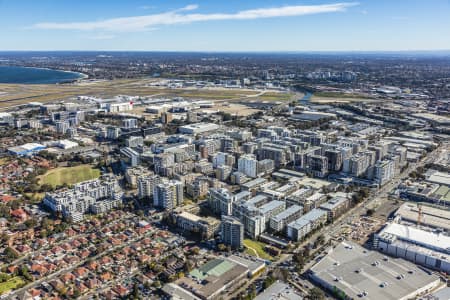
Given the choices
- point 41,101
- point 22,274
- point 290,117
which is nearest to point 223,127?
point 290,117

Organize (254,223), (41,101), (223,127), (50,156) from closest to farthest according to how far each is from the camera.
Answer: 1. (254,223)
2. (50,156)
3. (223,127)
4. (41,101)

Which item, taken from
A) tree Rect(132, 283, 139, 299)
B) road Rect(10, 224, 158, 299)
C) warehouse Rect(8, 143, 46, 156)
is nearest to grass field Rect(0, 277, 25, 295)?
road Rect(10, 224, 158, 299)

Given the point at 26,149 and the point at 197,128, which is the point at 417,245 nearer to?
the point at 197,128

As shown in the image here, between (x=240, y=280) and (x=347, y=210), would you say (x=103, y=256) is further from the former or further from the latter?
(x=347, y=210)

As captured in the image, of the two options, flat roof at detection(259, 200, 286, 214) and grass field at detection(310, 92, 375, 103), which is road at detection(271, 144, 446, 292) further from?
grass field at detection(310, 92, 375, 103)

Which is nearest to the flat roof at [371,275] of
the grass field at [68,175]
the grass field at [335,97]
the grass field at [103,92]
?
the grass field at [68,175]

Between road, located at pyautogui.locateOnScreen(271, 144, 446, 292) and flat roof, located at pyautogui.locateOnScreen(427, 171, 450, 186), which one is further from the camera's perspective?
flat roof, located at pyautogui.locateOnScreen(427, 171, 450, 186)
